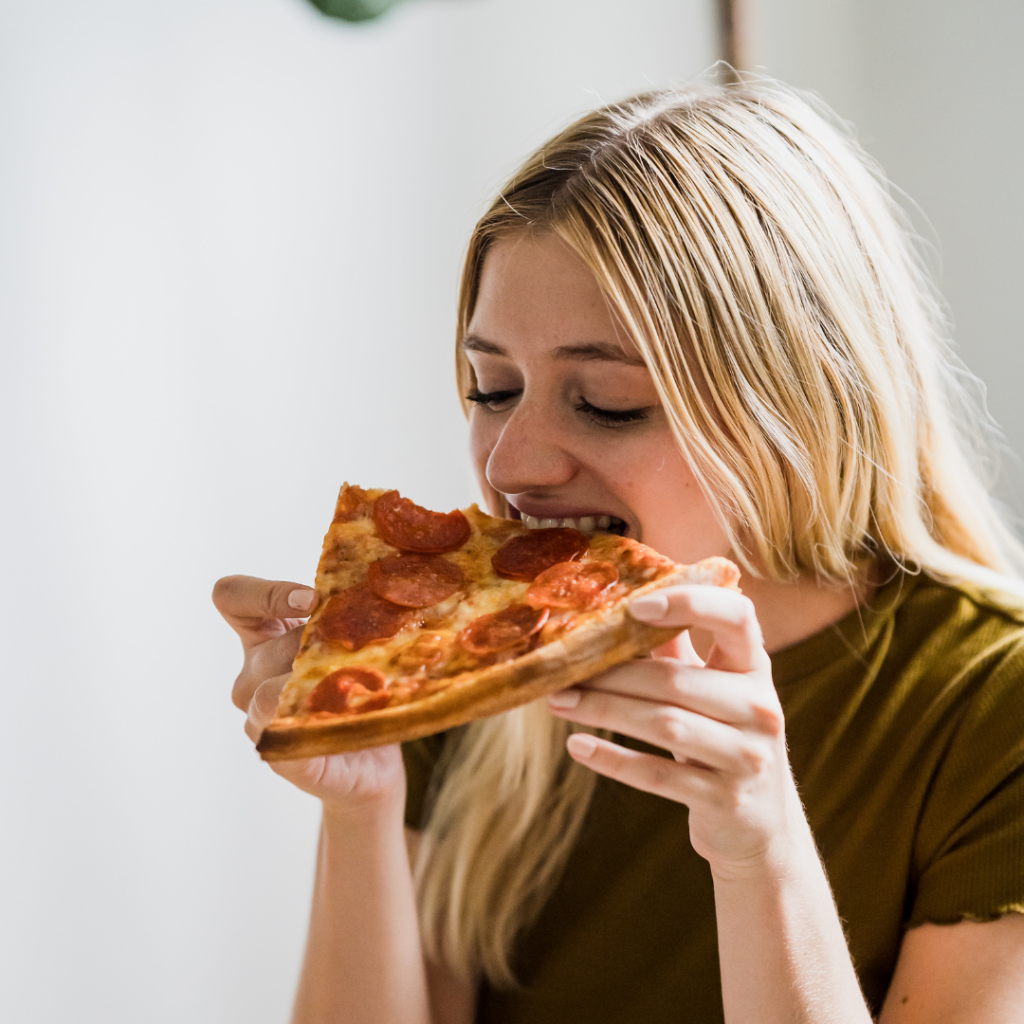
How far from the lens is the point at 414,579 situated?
1.41m

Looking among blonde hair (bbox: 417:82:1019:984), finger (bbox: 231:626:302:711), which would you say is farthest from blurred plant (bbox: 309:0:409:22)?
finger (bbox: 231:626:302:711)

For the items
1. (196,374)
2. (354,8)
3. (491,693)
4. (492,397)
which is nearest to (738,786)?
(491,693)

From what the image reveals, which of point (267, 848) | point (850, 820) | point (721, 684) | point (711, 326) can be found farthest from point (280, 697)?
point (267, 848)

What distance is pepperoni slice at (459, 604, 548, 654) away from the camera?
1.21 meters

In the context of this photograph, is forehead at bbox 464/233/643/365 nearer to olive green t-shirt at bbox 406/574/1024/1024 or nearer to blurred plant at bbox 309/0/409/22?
olive green t-shirt at bbox 406/574/1024/1024

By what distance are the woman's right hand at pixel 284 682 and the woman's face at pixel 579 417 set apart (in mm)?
398

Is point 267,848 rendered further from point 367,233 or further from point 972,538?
point 972,538

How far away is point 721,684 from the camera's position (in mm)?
1121

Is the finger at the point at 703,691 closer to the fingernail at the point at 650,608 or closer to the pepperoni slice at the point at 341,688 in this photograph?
the fingernail at the point at 650,608

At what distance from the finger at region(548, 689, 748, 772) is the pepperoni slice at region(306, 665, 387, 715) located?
29 cm

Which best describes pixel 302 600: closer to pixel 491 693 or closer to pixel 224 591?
pixel 224 591

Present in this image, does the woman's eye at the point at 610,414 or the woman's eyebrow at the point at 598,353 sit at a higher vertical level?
the woman's eyebrow at the point at 598,353

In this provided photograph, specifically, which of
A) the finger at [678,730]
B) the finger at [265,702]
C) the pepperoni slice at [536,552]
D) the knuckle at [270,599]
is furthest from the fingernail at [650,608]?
the knuckle at [270,599]

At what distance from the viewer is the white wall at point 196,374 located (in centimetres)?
200
